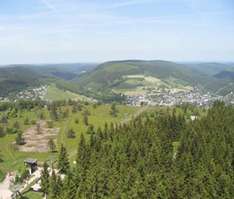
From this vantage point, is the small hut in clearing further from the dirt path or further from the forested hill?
the forested hill

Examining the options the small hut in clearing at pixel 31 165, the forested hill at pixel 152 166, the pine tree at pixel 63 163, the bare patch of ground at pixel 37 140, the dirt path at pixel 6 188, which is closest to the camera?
the forested hill at pixel 152 166

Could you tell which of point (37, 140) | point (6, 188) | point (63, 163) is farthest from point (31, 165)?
point (37, 140)

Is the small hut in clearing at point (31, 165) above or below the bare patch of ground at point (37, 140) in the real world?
above

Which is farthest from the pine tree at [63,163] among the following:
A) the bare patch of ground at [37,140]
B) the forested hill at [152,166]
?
the bare patch of ground at [37,140]

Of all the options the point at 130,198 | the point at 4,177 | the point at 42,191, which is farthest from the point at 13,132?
the point at 130,198

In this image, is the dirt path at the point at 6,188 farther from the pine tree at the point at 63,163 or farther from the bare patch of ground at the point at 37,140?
the bare patch of ground at the point at 37,140

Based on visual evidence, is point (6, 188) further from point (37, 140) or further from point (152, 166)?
point (37, 140)
